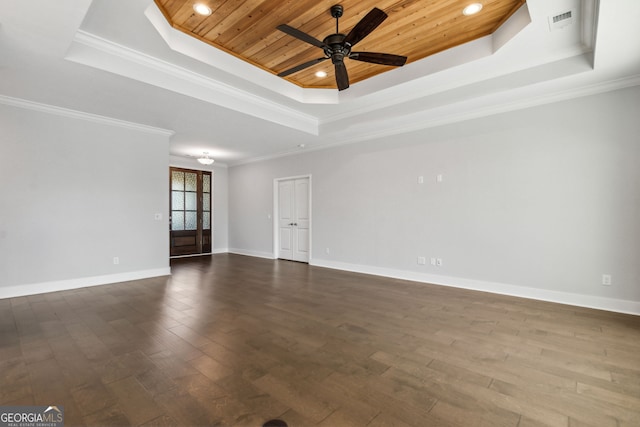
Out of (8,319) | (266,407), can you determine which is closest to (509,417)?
(266,407)

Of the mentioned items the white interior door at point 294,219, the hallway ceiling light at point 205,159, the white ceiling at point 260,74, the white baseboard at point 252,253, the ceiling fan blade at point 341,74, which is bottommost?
the white baseboard at point 252,253

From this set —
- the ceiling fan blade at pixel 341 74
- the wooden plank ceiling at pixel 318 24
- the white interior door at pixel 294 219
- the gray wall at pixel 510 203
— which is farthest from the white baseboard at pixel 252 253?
the ceiling fan blade at pixel 341 74

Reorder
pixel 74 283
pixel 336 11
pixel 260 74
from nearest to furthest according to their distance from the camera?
pixel 336 11, pixel 260 74, pixel 74 283

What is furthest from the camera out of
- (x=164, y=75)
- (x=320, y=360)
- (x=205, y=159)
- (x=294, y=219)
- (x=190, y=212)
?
(x=190, y=212)

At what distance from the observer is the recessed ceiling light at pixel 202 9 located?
9.11 ft

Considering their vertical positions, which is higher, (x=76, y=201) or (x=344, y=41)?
(x=344, y=41)

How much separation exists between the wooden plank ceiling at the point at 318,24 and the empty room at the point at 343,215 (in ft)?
0.09

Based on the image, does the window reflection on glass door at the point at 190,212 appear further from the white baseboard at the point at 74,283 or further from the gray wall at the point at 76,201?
the white baseboard at the point at 74,283

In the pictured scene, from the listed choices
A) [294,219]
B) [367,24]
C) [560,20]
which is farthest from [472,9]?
[294,219]

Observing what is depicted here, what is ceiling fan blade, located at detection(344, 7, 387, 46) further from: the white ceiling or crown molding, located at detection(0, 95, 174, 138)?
crown molding, located at detection(0, 95, 174, 138)

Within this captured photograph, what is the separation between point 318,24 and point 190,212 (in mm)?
6950

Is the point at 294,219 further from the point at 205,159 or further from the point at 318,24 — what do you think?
the point at 318,24

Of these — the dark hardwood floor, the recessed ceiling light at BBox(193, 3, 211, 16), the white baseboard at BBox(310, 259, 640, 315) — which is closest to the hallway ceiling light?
the dark hardwood floor

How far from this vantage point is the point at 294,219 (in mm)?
7535
